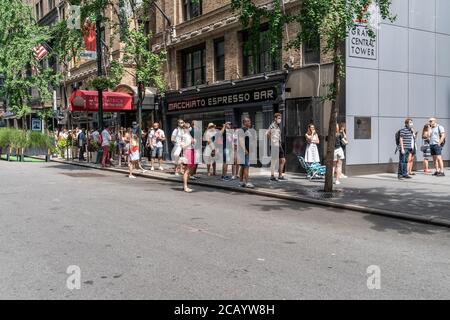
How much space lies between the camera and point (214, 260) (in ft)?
18.4

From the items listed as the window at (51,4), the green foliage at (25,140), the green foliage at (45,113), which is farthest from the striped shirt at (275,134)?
the window at (51,4)

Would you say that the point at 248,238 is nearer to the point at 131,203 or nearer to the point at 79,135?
the point at 131,203

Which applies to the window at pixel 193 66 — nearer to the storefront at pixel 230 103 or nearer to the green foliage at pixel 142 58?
the storefront at pixel 230 103

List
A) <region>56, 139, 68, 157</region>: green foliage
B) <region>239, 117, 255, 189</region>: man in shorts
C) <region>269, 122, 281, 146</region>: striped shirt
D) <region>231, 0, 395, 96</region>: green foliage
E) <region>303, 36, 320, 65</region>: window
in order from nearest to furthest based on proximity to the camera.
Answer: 1. <region>231, 0, 395, 96</region>: green foliage
2. <region>239, 117, 255, 189</region>: man in shorts
3. <region>269, 122, 281, 146</region>: striped shirt
4. <region>303, 36, 320, 65</region>: window
5. <region>56, 139, 68, 157</region>: green foliage

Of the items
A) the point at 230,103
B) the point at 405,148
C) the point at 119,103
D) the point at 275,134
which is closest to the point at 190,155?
the point at 275,134

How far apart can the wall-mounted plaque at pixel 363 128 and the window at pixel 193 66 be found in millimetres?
8855

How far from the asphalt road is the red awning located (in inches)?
545

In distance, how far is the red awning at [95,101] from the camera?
23.4 metres

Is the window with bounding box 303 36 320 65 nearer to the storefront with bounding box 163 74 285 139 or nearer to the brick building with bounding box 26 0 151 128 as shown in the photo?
the storefront with bounding box 163 74 285 139

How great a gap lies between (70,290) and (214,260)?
173cm

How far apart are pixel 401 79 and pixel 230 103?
6914mm

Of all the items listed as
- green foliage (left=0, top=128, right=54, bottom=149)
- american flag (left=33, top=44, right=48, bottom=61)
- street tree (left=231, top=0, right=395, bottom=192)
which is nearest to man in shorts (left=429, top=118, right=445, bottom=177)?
street tree (left=231, top=0, right=395, bottom=192)

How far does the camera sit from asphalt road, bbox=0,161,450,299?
4605 mm
